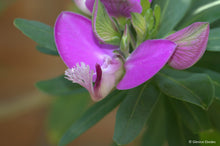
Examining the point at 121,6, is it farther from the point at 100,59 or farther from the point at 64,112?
the point at 64,112

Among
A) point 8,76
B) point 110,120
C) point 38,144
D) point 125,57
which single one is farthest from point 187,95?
point 8,76

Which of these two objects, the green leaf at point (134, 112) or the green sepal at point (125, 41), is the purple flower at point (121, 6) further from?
the green leaf at point (134, 112)

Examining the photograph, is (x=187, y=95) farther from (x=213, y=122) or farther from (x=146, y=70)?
(x=213, y=122)

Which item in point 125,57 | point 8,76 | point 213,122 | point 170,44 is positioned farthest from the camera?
point 8,76

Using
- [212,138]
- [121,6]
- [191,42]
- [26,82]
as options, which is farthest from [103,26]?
[26,82]

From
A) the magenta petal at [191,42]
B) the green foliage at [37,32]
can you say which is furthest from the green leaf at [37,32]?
the magenta petal at [191,42]
